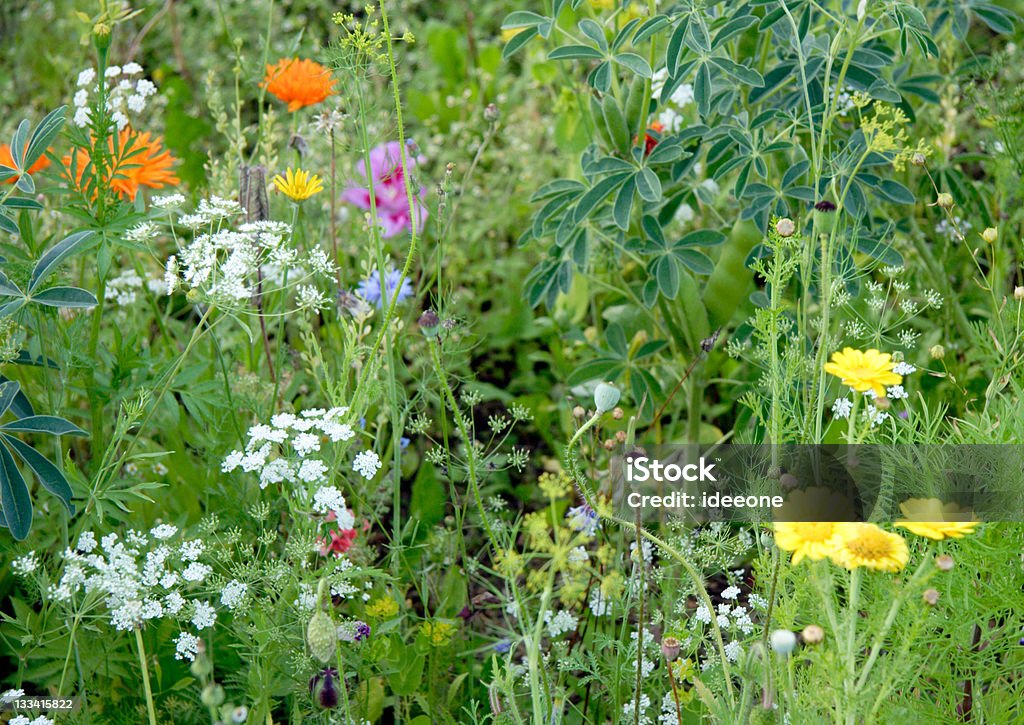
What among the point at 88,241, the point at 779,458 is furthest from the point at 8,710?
the point at 779,458

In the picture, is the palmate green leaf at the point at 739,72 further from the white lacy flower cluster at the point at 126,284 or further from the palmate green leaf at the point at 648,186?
the white lacy flower cluster at the point at 126,284

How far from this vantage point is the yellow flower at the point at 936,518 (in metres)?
0.90

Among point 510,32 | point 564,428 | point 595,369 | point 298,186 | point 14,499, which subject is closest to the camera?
point 14,499

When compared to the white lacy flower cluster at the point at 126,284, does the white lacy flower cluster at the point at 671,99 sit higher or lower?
higher

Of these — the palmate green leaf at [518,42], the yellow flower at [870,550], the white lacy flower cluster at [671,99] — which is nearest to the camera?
the yellow flower at [870,550]

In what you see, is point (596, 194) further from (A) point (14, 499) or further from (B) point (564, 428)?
(A) point (14, 499)

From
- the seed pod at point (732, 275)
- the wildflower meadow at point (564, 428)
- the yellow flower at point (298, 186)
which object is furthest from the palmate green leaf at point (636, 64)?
the yellow flower at point (298, 186)

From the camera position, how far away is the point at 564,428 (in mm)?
2203

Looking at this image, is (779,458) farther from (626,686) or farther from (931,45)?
(931,45)

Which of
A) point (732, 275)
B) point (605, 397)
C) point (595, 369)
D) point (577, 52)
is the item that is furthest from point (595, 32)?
point (605, 397)

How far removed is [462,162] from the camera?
3.00 meters

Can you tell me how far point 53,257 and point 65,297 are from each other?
0.20ft

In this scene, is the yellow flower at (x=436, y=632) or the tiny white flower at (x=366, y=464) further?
the yellow flower at (x=436, y=632)
